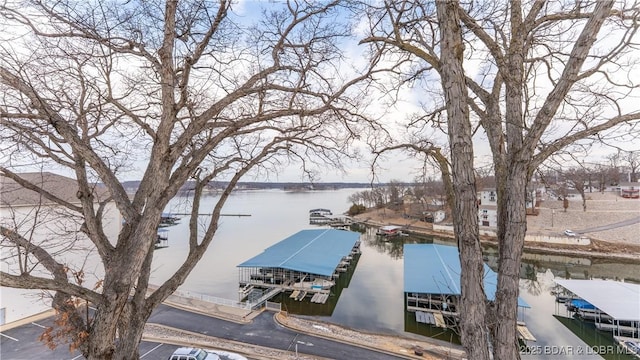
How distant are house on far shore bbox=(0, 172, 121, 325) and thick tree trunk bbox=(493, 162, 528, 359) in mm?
3444

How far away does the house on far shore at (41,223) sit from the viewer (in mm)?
2746

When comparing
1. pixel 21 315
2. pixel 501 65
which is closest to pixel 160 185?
pixel 501 65

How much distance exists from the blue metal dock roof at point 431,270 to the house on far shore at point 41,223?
10.7 m

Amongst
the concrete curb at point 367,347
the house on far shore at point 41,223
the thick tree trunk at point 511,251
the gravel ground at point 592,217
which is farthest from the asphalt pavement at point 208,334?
the gravel ground at point 592,217

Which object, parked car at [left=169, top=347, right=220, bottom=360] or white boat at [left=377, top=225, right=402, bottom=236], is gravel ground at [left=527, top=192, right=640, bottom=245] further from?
parked car at [left=169, top=347, right=220, bottom=360]

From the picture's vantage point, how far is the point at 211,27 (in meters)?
3.01

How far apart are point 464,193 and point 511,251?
0.73m

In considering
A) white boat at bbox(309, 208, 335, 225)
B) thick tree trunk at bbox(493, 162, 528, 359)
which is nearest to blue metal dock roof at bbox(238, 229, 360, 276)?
thick tree trunk at bbox(493, 162, 528, 359)

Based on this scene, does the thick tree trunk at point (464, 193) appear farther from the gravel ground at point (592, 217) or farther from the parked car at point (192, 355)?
the gravel ground at point (592, 217)

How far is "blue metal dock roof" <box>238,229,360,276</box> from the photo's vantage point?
16.3m

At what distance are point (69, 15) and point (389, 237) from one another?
3124 cm

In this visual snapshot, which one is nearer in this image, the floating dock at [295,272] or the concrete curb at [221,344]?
the concrete curb at [221,344]

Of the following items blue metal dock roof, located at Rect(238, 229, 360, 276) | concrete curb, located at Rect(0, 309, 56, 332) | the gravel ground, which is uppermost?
the gravel ground

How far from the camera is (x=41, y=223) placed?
2.55 meters
